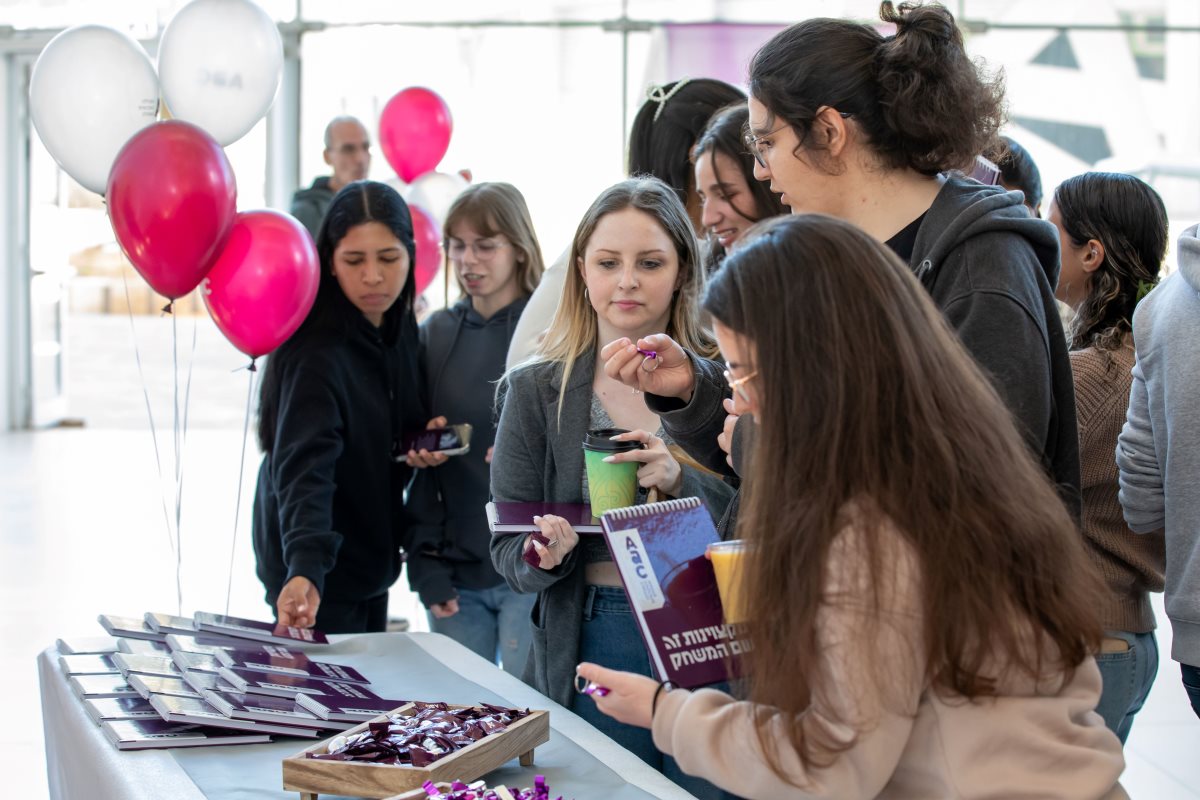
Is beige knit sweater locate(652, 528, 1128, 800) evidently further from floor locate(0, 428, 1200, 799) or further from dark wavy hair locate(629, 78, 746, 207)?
floor locate(0, 428, 1200, 799)

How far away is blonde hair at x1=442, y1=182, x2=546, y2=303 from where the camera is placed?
10.9 feet

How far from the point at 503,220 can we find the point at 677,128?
2.50 feet

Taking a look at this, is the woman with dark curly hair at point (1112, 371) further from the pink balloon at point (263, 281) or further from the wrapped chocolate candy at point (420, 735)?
the pink balloon at point (263, 281)

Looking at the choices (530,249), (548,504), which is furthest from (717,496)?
(530,249)

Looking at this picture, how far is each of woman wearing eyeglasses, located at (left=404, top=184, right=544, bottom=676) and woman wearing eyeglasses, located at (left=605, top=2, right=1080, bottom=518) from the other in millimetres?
1435

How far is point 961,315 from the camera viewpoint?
1.59 m

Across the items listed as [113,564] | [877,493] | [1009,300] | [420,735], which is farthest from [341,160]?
[877,493]

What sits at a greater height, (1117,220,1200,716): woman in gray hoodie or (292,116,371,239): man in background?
(292,116,371,239): man in background

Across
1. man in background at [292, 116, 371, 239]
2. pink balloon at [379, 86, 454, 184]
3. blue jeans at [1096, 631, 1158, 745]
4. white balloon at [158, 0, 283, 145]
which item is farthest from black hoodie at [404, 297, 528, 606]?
man in background at [292, 116, 371, 239]

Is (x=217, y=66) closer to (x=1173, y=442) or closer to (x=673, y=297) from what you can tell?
(x=673, y=297)

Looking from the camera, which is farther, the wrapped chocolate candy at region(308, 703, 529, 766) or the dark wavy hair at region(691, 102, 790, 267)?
the dark wavy hair at region(691, 102, 790, 267)

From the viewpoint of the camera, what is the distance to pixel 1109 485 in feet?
7.56

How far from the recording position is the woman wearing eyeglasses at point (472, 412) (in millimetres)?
3023

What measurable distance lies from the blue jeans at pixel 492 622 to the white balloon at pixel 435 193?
2081mm
